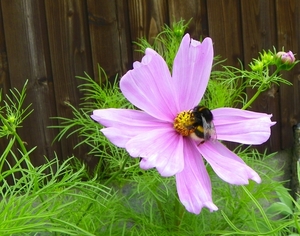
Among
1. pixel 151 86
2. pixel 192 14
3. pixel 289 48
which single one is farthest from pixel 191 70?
pixel 289 48

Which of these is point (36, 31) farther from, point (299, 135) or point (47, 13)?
point (299, 135)

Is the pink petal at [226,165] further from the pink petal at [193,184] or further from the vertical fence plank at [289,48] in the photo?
the vertical fence plank at [289,48]

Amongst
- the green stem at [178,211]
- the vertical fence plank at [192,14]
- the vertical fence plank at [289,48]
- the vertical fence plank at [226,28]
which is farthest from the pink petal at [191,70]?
the vertical fence plank at [289,48]

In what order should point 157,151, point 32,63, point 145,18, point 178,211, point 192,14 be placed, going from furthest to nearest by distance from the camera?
point 192,14, point 145,18, point 32,63, point 178,211, point 157,151

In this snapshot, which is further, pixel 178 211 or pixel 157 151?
pixel 178 211

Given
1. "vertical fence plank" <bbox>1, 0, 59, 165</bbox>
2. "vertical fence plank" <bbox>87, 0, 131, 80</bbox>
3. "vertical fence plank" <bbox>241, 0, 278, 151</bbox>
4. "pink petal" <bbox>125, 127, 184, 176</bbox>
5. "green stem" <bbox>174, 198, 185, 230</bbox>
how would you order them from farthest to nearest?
1. "vertical fence plank" <bbox>241, 0, 278, 151</bbox>
2. "vertical fence plank" <bbox>87, 0, 131, 80</bbox>
3. "vertical fence plank" <bbox>1, 0, 59, 165</bbox>
4. "green stem" <bbox>174, 198, 185, 230</bbox>
5. "pink petal" <bbox>125, 127, 184, 176</bbox>

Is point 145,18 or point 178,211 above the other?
point 145,18

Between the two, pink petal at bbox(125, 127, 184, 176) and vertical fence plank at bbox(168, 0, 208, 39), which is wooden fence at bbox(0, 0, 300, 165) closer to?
vertical fence plank at bbox(168, 0, 208, 39)

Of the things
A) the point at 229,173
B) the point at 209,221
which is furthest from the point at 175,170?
the point at 209,221

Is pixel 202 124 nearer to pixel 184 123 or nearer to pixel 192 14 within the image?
pixel 184 123

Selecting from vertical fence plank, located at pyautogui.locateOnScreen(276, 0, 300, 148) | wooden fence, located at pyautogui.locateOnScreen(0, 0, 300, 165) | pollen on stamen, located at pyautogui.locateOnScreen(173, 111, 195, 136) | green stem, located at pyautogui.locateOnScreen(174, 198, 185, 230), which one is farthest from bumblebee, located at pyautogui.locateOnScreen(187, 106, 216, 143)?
vertical fence plank, located at pyautogui.locateOnScreen(276, 0, 300, 148)
